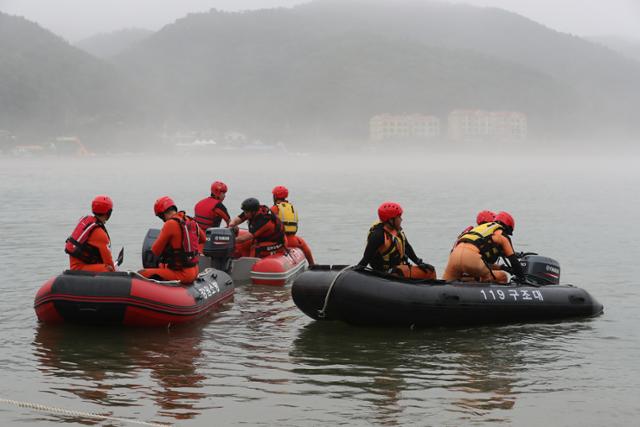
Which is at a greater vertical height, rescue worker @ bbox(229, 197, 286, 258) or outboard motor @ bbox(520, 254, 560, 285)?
rescue worker @ bbox(229, 197, 286, 258)

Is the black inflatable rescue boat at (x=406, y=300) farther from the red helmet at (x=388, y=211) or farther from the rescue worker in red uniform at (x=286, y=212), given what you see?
the rescue worker in red uniform at (x=286, y=212)

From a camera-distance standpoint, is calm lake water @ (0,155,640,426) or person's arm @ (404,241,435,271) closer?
calm lake water @ (0,155,640,426)

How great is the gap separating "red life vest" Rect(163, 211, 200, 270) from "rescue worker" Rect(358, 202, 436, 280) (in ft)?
7.32

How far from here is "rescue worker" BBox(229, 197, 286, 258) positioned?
13.8m

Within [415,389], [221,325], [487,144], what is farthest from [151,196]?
[487,144]

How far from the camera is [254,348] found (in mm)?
9977

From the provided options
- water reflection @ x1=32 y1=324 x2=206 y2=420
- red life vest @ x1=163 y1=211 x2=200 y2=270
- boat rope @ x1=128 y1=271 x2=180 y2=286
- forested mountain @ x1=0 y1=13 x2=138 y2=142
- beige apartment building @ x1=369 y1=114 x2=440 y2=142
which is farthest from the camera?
beige apartment building @ x1=369 y1=114 x2=440 y2=142

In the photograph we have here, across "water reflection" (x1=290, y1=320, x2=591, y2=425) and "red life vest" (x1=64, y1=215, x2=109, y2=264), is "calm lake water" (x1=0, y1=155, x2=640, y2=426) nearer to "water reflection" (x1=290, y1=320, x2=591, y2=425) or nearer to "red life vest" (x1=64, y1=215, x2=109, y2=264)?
"water reflection" (x1=290, y1=320, x2=591, y2=425)

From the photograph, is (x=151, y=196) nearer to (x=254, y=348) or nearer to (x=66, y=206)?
(x=66, y=206)

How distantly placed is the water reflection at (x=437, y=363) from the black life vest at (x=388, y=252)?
88 cm

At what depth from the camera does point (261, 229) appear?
1395cm

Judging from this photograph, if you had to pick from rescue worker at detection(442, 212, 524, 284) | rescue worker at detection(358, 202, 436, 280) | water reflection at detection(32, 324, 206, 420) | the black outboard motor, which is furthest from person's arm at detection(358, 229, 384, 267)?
Answer: the black outboard motor

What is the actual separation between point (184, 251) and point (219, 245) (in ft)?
8.52

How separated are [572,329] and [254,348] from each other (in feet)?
14.4
